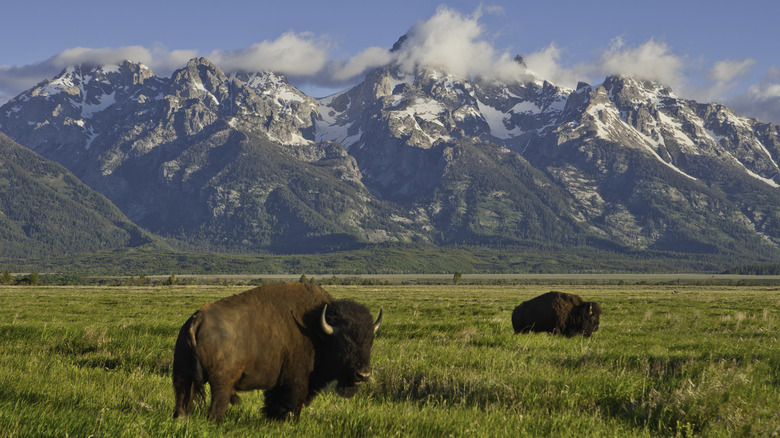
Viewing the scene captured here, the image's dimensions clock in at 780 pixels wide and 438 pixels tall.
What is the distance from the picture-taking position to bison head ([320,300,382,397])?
8688mm

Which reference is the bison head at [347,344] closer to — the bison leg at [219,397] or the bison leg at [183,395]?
the bison leg at [219,397]

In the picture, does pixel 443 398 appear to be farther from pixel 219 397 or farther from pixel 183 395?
pixel 183 395

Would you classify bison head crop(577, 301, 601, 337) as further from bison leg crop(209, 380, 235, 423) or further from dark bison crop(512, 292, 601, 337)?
bison leg crop(209, 380, 235, 423)

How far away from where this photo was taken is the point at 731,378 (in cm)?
964

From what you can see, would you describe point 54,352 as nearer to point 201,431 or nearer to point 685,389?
point 201,431

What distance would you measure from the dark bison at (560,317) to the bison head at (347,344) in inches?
566

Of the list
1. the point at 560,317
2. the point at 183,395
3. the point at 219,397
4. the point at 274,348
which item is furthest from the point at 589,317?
the point at 183,395

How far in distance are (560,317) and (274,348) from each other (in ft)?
53.3

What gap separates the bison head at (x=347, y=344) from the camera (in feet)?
28.5

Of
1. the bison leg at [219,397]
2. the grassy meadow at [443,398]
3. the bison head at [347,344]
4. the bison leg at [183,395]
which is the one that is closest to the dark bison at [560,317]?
the grassy meadow at [443,398]

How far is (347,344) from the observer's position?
8727 mm

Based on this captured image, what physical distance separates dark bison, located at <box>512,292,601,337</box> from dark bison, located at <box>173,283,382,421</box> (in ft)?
Answer: 47.6

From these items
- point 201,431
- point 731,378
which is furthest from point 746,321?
point 201,431

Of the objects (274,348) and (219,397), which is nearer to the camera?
(219,397)
